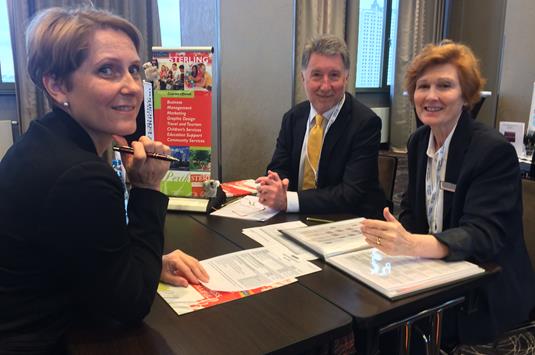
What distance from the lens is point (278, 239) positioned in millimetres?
1404

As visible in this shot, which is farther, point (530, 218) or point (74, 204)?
point (530, 218)

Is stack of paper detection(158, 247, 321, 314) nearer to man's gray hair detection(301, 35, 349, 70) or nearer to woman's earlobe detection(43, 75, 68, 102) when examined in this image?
woman's earlobe detection(43, 75, 68, 102)

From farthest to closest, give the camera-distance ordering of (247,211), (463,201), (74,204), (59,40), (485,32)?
(485,32)
(247,211)
(463,201)
(59,40)
(74,204)

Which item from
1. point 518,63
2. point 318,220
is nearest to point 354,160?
point 318,220

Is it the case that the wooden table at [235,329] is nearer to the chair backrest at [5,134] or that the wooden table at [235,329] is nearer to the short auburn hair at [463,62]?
the short auburn hair at [463,62]

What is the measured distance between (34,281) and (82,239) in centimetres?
16

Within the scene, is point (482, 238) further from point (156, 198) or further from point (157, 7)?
point (157, 7)

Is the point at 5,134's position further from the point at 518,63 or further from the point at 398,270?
the point at 518,63

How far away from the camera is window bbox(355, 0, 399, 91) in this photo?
4531mm

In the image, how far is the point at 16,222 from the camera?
84cm

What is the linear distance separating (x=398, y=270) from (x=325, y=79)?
1142 millimetres

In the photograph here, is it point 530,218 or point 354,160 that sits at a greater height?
point 354,160

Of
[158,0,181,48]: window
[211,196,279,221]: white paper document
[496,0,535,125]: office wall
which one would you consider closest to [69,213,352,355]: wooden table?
[211,196,279,221]: white paper document

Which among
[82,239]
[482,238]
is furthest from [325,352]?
[82,239]
